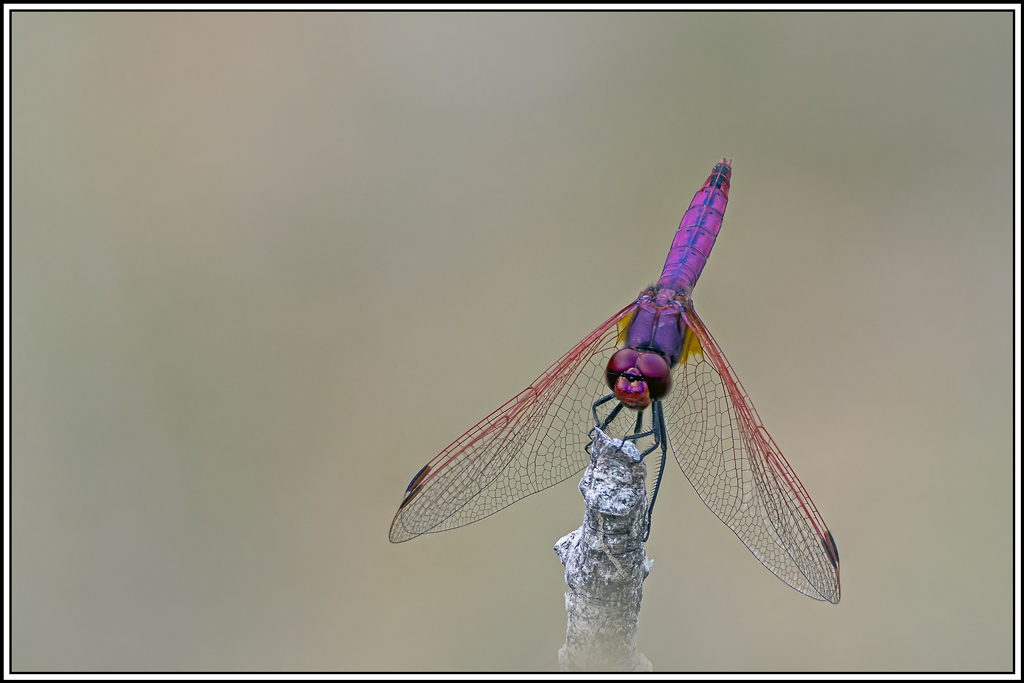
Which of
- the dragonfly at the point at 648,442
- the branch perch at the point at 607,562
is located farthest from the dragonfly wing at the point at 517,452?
the branch perch at the point at 607,562

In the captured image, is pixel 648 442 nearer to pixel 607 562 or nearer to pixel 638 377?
pixel 638 377

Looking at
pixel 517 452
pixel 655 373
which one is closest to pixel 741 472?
pixel 655 373

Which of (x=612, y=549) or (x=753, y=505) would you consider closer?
(x=612, y=549)

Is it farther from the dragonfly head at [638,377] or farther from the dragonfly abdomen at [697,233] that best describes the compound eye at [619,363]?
the dragonfly abdomen at [697,233]

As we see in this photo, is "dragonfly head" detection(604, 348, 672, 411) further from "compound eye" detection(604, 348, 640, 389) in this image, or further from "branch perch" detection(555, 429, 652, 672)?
"branch perch" detection(555, 429, 652, 672)

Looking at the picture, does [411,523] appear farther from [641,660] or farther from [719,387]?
[719,387]

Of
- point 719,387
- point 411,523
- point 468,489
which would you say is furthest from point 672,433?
point 411,523
